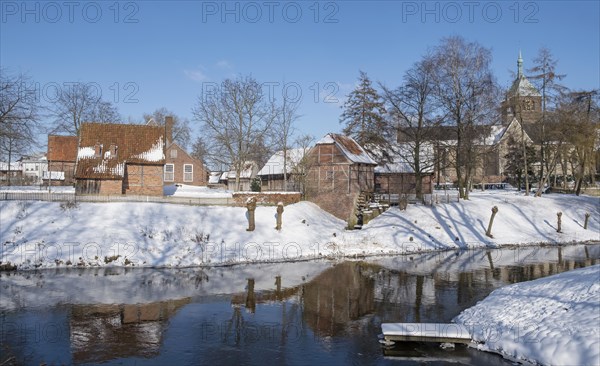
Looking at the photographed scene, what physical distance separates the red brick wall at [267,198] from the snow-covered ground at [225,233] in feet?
3.22

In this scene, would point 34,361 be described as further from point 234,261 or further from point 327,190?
point 327,190

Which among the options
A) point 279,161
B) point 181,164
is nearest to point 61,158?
point 181,164

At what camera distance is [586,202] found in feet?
142

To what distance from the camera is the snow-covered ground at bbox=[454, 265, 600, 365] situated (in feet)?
35.8

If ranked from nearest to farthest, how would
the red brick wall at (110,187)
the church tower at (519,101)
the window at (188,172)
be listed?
the red brick wall at (110,187) < the church tower at (519,101) < the window at (188,172)

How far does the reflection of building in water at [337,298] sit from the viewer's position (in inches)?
617

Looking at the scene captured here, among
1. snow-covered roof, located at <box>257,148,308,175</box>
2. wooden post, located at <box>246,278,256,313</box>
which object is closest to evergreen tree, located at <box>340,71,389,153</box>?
snow-covered roof, located at <box>257,148,308,175</box>

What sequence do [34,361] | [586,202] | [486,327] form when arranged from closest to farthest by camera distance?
[34,361] < [486,327] < [586,202]

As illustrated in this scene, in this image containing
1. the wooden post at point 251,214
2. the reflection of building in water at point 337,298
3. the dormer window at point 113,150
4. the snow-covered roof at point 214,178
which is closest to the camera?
the reflection of building in water at point 337,298

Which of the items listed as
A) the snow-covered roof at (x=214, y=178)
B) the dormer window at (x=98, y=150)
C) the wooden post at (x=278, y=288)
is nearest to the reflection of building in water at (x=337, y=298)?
the wooden post at (x=278, y=288)

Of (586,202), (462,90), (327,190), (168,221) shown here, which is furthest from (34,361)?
(586,202)

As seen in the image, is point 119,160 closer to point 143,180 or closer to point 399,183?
point 143,180

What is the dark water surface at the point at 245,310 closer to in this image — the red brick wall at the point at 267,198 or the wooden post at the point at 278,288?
the wooden post at the point at 278,288

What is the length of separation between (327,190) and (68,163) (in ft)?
119
